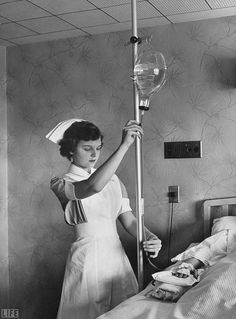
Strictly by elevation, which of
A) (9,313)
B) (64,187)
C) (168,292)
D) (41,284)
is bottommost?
(9,313)

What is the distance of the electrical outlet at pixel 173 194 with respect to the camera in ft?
9.57

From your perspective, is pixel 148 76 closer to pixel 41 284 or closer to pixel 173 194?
pixel 173 194

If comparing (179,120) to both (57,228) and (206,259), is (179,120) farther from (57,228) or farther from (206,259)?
(57,228)

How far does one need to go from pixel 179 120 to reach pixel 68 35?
0.95m

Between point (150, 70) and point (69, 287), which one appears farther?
point (69, 287)

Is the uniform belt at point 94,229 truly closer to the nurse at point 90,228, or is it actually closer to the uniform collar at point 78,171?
the nurse at point 90,228

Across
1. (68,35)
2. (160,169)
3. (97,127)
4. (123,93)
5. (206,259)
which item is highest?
(68,35)

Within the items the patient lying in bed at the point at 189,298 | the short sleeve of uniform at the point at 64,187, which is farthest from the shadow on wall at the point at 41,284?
the patient lying in bed at the point at 189,298

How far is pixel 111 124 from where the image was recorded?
10.2 ft

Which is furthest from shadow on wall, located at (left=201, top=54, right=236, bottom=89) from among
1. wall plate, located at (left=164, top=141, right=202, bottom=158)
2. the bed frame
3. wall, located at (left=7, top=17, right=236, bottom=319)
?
the bed frame

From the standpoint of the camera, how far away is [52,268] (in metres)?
3.26

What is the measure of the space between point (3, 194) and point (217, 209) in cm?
152

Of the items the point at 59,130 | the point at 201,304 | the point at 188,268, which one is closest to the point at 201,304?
the point at 201,304

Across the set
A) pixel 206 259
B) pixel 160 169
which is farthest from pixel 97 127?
pixel 206 259
